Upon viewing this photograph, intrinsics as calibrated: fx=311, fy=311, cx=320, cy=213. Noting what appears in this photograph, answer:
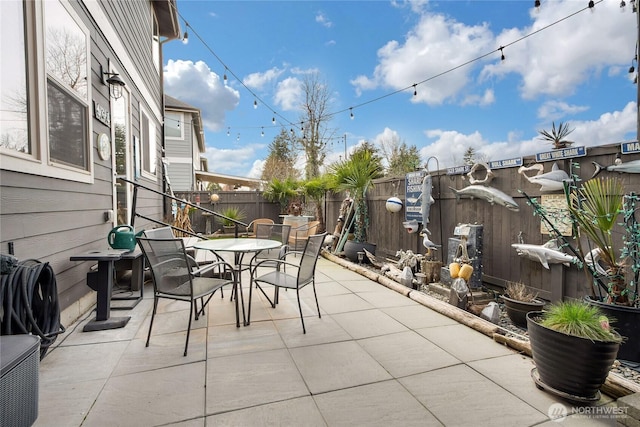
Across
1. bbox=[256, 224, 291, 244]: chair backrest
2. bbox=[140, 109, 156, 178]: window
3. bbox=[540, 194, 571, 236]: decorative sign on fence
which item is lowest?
bbox=[256, 224, 291, 244]: chair backrest

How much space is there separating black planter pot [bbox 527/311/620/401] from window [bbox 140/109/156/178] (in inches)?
231

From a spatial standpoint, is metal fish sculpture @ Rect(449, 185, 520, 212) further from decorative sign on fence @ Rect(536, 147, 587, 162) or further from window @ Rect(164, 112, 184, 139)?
window @ Rect(164, 112, 184, 139)

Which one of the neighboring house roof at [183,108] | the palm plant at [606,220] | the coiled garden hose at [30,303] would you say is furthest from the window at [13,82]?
the neighboring house roof at [183,108]

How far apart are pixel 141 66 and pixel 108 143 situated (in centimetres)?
268

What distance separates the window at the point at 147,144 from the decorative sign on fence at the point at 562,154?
5709mm

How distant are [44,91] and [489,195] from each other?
163 inches

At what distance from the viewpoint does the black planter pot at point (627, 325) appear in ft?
6.63

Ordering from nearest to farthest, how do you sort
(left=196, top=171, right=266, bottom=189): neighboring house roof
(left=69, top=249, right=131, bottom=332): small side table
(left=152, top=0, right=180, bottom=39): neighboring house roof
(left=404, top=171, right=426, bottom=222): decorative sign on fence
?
(left=69, top=249, right=131, bottom=332): small side table < (left=404, top=171, right=426, bottom=222): decorative sign on fence < (left=152, top=0, right=180, bottom=39): neighboring house roof < (left=196, top=171, right=266, bottom=189): neighboring house roof

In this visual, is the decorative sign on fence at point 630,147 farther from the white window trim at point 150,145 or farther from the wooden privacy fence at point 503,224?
the white window trim at point 150,145

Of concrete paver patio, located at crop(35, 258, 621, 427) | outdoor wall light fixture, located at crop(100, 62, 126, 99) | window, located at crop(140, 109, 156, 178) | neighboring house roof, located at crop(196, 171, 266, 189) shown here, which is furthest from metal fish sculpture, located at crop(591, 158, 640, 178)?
neighboring house roof, located at crop(196, 171, 266, 189)

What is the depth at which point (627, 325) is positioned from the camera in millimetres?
2043

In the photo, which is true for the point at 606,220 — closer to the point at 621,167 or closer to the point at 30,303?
the point at 621,167

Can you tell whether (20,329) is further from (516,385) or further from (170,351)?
(516,385)

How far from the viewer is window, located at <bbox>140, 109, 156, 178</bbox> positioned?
216 inches
